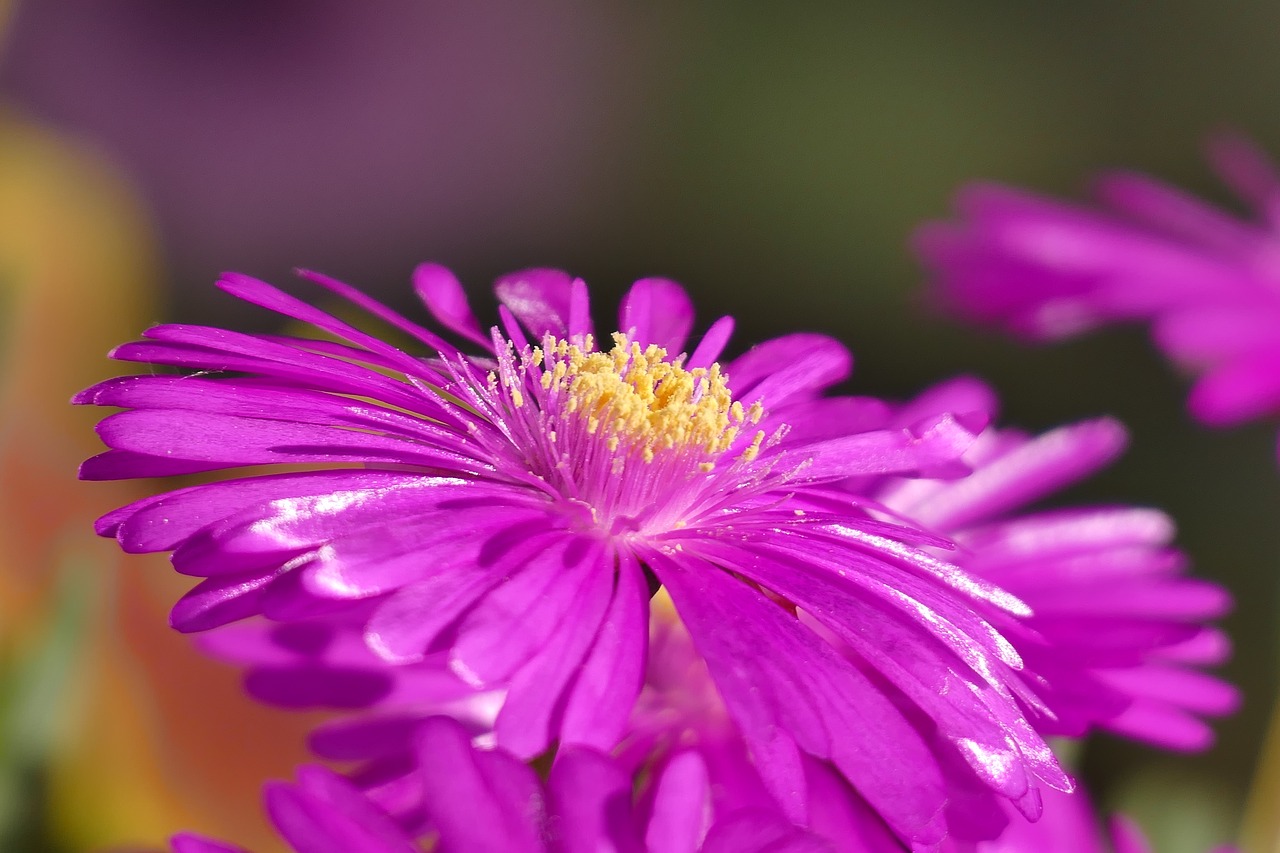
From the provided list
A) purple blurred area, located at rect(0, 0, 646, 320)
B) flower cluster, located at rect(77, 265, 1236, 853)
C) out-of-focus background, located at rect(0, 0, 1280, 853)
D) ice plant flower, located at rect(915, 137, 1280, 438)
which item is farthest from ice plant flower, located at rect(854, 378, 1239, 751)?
purple blurred area, located at rect(0, 0, 646, 320)

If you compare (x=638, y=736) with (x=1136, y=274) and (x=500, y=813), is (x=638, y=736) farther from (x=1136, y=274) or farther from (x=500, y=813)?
(x=1136, y=274)

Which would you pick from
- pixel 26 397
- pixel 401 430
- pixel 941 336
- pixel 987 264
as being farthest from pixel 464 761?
pixel 941 336

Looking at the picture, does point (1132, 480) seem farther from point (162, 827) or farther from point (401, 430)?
point (401, 430)

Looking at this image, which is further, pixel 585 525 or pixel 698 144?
pixel 698 144

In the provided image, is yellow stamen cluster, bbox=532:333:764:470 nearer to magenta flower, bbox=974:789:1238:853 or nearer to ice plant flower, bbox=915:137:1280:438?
magenta flower, bbox=974:789:1238:853

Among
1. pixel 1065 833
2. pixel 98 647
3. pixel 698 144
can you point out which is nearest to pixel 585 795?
pixel 1065 833
